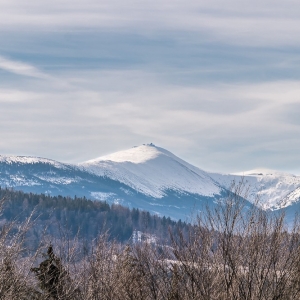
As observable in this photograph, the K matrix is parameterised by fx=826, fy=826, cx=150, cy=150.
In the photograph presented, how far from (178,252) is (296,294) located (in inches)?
191

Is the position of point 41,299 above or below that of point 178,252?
below

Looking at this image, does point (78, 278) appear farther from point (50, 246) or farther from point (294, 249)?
point (294, 249)

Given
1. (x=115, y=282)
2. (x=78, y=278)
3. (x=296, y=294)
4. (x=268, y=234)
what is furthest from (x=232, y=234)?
(x=78, y=278)

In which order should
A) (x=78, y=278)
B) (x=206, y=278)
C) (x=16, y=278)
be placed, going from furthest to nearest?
1. (x=78, y=278)
2. (x=206, y=278)
3. (x=16, y=278)

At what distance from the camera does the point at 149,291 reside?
125 feet

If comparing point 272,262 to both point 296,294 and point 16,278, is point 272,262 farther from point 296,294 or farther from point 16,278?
point 16,278

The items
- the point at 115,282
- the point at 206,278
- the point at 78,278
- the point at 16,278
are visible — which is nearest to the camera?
the point at 16,278

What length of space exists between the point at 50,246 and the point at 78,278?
2.29 meters

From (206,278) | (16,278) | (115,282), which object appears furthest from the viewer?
(115,282)

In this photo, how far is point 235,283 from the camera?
99.0ft

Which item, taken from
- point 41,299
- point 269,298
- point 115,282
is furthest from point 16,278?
point 269,298

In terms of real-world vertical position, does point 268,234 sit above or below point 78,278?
above

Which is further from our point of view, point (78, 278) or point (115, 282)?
point (78, 278)

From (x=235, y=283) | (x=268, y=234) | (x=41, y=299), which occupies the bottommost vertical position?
(x=41, y=299)
